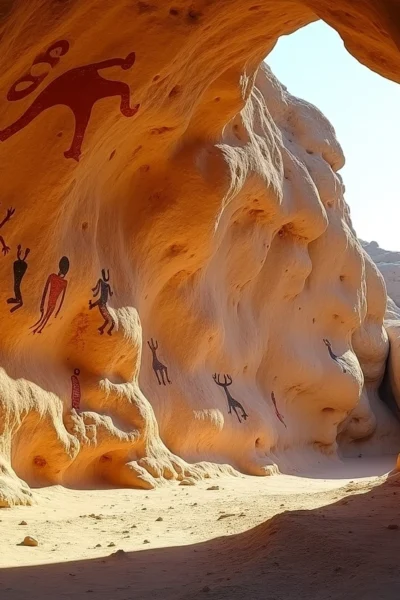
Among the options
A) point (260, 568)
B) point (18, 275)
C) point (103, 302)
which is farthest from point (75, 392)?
point (260, 568)

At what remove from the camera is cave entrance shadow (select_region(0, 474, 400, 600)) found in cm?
306

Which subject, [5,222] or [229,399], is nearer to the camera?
[5,222]

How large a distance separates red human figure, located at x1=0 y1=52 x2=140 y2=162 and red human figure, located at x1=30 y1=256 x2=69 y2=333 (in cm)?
99

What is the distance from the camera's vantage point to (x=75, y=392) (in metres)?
6.66

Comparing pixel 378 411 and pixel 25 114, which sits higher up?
pixel 25 114

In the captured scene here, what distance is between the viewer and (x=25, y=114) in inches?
213

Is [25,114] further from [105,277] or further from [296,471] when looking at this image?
[296,471]

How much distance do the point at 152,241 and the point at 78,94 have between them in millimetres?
2408

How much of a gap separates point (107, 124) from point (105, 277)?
1684 millimetres

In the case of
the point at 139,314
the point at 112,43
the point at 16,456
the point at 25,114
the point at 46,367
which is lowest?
the point at 16,456

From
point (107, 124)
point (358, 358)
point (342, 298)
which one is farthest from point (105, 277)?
point (358, 358)

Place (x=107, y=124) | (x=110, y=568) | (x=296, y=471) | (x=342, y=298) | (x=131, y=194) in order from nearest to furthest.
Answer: (x=110, y=568), (x=107, y=124), (x=131, y=194), (x=296, y=471), (x=342, y=298)

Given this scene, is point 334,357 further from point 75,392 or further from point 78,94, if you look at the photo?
point 78,94

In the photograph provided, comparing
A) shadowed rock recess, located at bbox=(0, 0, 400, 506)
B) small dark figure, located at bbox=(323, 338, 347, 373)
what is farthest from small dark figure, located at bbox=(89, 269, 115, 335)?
small dark figure, located at bbox=(323, 338, 347, 373)
